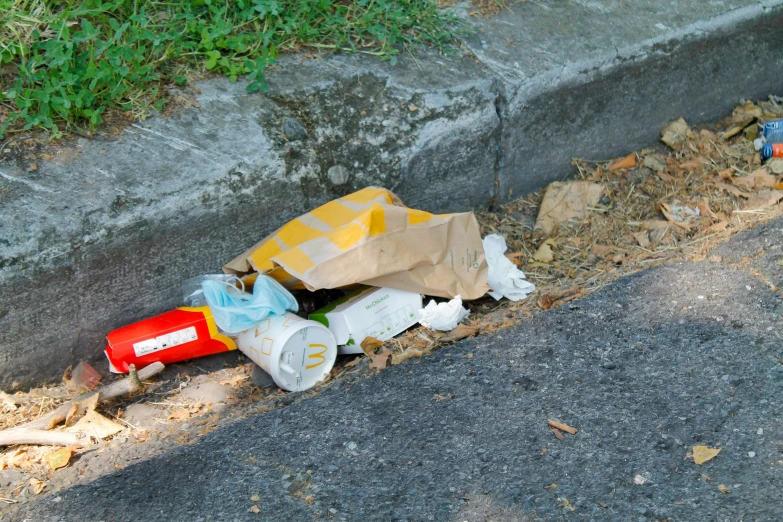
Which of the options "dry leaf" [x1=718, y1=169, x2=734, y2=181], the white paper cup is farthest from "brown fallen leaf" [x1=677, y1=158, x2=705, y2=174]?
the white paper cup

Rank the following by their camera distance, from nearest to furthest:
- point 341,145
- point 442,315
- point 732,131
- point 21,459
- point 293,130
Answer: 1. point 21,459
2. point 442,315
3. point 293,130
4. point 341,145
5. point 732,131

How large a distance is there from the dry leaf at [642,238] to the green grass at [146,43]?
1180mm

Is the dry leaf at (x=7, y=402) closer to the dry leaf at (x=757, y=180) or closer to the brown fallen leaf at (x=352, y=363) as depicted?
the brown fallen leaf at (x=352, y=363)

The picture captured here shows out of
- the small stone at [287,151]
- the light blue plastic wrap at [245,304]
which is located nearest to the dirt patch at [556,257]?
the light blue plastic wrap at [245,304]

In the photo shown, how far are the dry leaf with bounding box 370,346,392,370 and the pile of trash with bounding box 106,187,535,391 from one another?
7 cm

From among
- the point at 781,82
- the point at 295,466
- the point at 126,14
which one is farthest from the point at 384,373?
the point at 781,82

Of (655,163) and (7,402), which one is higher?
(7,402)

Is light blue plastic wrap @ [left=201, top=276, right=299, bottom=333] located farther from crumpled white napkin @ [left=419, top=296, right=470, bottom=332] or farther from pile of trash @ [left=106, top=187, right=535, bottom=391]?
crumpled white napkin @ [left=419, top=296, right=470, bottom=332]

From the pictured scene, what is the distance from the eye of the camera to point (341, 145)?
293 cm

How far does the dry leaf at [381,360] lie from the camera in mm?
2500

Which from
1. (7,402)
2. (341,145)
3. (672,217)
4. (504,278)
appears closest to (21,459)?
(7,402)

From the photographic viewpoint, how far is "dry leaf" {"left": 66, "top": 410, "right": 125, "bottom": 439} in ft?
7.61

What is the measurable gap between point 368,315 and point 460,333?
0.33 meters

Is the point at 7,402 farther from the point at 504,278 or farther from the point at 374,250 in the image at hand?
the point at 504,278
